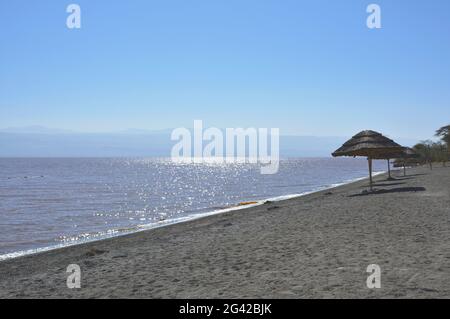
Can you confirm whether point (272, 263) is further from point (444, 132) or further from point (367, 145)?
point (444, 132)

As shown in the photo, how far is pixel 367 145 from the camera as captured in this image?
67.6 ft

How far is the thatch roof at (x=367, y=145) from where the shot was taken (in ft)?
67.5

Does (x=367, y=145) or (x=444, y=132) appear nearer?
(x=367, y=145)

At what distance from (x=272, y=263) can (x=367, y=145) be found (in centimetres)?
1411

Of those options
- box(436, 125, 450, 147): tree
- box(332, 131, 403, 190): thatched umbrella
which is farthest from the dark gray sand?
box(436, 125, 450, 147): tree

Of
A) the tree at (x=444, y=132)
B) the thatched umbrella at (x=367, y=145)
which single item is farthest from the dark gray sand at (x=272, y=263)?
the tree at (x=444, y=132)

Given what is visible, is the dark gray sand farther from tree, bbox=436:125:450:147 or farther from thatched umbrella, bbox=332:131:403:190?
tree, bbox=436:125:450:147

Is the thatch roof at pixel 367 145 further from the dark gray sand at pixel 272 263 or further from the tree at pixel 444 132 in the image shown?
the tree at pixel 444 132

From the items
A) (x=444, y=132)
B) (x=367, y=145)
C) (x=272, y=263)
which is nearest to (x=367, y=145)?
(x=367, y=145)

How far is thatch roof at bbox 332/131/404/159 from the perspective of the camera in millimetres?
20578

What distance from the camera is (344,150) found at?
21344 millimetres

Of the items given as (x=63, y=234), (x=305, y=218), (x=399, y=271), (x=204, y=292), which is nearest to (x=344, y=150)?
(x=305, y=218)

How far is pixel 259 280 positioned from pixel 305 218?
7871 mm
